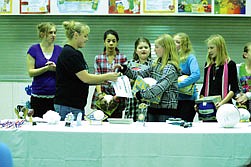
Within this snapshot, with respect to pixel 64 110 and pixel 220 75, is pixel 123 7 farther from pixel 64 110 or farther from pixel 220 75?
pixel 64 110

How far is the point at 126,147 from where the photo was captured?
288 centimetres

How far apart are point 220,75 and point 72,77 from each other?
132 cm

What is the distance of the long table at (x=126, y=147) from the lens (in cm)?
288

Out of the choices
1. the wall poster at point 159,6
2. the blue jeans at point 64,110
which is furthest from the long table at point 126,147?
the wall poster at point 159,6

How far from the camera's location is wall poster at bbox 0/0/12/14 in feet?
17.3

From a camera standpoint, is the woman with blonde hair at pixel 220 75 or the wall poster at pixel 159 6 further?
the wall poster at pixel 159 6

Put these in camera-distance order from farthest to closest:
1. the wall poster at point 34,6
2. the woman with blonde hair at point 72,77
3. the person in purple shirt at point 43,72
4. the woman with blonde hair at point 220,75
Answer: the wall poster at point 34,6, the person in purple shirt at point 43,72, the woman with blonde hair at point 220,75, the woman with blonde hair at point 72,77

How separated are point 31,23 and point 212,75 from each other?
2.44 meters

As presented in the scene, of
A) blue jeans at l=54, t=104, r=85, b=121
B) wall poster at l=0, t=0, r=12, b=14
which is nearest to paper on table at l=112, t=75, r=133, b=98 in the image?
blue jeans at l=54, t=104, r=85, b=121

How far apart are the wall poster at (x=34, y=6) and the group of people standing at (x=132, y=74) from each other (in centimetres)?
110

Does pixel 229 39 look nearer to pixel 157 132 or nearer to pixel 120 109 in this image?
pixel 120 109

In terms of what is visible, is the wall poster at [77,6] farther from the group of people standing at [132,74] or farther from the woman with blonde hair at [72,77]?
the woman with blonde hair at [72,77]

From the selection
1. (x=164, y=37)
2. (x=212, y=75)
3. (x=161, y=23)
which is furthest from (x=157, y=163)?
(x=161, y=23)

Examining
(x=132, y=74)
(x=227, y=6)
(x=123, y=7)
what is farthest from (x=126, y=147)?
(x=227, y=6)
